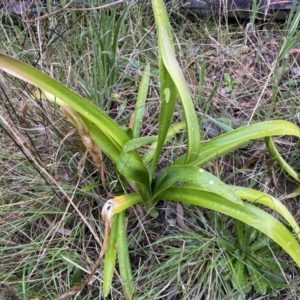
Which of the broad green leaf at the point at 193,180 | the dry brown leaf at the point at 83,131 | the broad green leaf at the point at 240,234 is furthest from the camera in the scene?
the broad green leaf at the point at 240,234

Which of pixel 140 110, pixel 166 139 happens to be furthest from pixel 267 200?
pixel 140 110

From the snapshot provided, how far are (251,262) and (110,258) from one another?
1.26 ft

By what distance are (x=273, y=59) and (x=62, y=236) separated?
3.26ft

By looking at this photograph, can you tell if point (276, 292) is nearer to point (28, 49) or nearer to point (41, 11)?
point (28, 49)

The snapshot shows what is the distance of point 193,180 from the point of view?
3.35ft

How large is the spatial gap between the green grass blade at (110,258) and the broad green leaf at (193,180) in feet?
0.46

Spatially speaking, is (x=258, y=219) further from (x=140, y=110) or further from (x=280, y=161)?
(x=140, y=110)

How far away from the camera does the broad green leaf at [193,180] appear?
96cm

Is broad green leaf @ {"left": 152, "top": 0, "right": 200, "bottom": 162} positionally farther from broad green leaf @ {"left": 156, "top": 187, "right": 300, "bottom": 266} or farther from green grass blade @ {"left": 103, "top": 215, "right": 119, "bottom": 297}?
green grass blade @ {"left": 103, "top": 215, "right": 119, "bottom": 297}

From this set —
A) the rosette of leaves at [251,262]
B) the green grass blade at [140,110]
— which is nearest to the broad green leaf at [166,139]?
the green grass blade at [140,110]

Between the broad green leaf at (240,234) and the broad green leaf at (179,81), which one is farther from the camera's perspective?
the broad green leaf at (240,234)

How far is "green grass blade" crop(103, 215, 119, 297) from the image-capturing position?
1.06 m

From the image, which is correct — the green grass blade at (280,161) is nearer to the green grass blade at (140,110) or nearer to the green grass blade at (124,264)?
the green grass blade at (140,110)

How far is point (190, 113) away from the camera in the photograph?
1.04 metres
